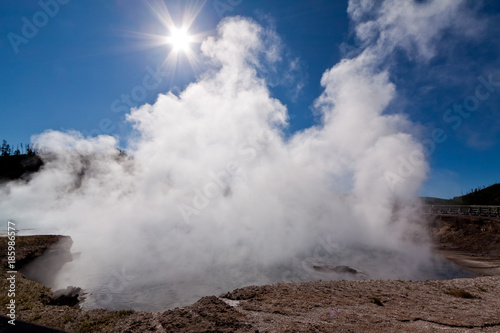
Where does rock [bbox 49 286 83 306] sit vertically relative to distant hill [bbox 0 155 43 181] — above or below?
below

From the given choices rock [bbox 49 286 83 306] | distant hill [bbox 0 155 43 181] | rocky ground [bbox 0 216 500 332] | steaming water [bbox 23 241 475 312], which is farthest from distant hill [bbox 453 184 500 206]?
distant hill [bbox 0 155 43 181]

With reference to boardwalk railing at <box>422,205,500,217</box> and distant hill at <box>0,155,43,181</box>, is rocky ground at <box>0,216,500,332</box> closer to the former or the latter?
→ boardwalk railing at <box>422,205,500,217</box>

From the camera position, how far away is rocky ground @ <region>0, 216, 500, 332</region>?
6.80m

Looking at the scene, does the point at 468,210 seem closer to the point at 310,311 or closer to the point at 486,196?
the point at 310,311

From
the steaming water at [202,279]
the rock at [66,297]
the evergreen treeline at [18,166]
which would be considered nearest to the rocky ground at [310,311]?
the rock at [66,297]

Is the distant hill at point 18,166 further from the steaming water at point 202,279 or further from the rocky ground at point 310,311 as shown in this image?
the rocky ground at point 310,311

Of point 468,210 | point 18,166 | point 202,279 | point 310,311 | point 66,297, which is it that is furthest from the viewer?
point 18,166

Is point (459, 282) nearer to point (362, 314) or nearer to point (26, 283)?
point (362, 314)

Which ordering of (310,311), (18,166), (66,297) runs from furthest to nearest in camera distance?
(18,166), (66,297), (310,311)

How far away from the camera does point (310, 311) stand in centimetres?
801

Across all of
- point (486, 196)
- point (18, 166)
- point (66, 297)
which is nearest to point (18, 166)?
point (18, 166)

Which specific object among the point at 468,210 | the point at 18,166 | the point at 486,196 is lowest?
the point at 468,210

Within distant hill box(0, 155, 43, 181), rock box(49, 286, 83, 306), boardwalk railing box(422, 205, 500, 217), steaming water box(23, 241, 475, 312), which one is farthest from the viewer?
distant hill box(0, 155, 43, 181)

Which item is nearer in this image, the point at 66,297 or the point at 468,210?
the point at 66,297
